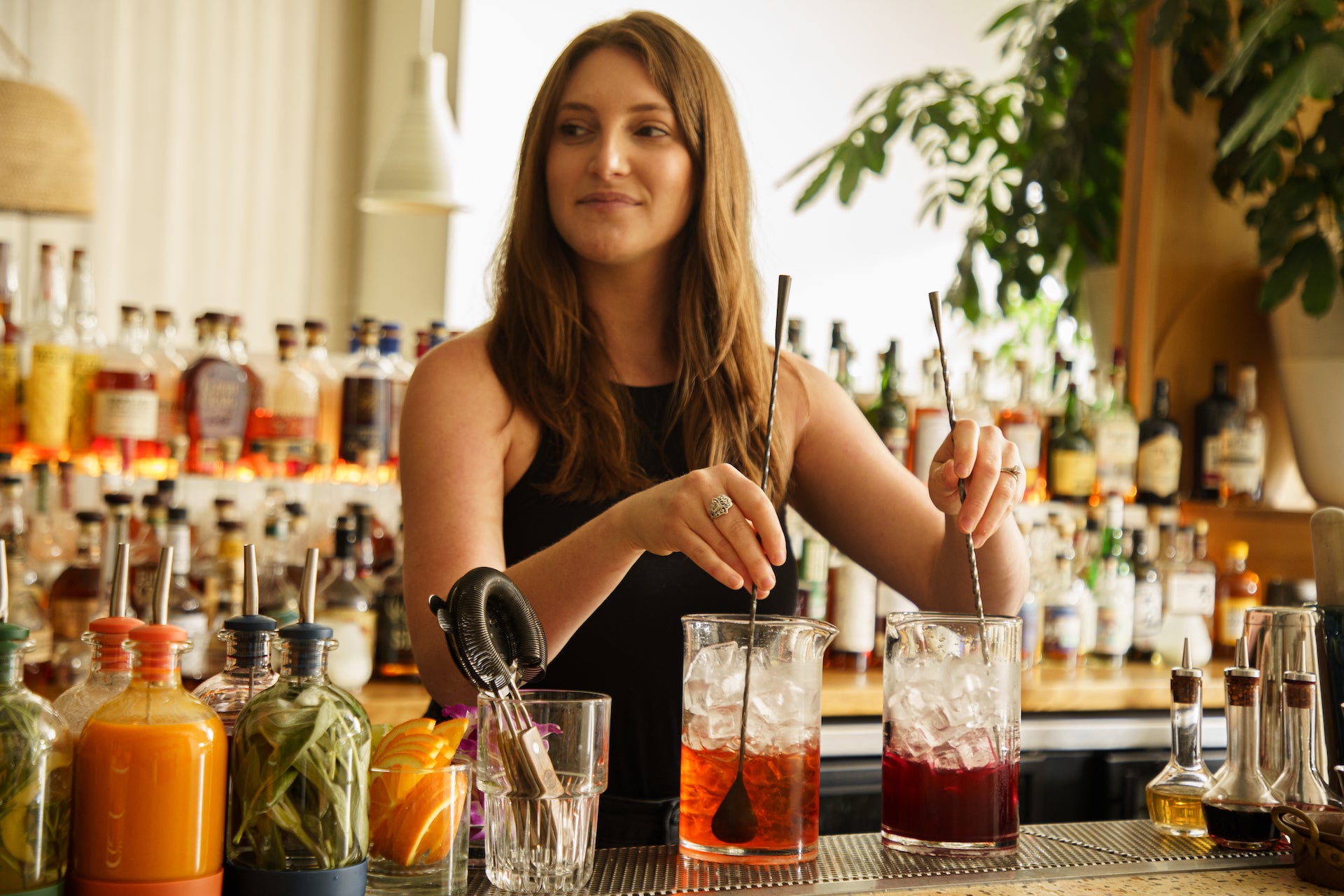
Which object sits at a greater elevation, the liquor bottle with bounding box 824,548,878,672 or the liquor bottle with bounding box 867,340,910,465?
the liquor bottle with bounding box 867,340,910,465

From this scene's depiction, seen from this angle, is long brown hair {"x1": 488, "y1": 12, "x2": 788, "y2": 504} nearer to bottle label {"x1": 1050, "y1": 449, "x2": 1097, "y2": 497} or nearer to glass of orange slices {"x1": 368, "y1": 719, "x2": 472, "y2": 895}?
glass of orange slices {"x1": 368, "y1": 719, "x2": 472, "y2": 895}

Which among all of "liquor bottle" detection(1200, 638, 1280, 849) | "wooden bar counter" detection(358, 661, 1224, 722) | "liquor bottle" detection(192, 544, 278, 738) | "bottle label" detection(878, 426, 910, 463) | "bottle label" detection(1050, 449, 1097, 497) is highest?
"bottle label" detection(878, 426, 910, 463)

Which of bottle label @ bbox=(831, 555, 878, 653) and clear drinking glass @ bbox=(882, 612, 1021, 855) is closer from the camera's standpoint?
clear drinking glass @ bbox=(882, 612, 1021, 855)

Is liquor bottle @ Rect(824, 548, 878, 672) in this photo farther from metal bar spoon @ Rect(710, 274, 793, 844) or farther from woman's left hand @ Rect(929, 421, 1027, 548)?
metal bar spoon @ Rect(710, 274, 793, 844)

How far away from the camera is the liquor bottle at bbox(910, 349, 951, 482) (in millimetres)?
2588

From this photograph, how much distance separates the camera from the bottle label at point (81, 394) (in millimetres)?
2182

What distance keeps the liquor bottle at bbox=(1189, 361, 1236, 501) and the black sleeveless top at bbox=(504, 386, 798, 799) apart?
6.13 ft

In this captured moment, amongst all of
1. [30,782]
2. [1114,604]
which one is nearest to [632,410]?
[30,782]

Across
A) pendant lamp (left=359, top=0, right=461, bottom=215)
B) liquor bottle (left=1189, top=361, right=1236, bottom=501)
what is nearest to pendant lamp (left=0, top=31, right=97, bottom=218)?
pendant lamp (left=359, top=0, right=461, bottom=215)

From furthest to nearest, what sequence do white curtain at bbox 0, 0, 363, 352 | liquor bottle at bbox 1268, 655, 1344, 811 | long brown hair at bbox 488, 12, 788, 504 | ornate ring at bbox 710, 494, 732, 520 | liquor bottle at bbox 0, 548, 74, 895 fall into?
white curtain at bbox 0, 0, 363, 352 < long brown hair at bbox 488, 12, 788, 504 < liquor bottle at bbox 1268, 655, 1344, 811 < ornate ring at bbox 710, 494, 732, 520 < liquor bottle at bbox 0, 548, 74, 895

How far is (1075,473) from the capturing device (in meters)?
2.80

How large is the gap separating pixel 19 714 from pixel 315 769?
157 millimetres

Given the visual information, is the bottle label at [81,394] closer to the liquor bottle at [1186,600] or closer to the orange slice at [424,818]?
the orange slice at [424,818]

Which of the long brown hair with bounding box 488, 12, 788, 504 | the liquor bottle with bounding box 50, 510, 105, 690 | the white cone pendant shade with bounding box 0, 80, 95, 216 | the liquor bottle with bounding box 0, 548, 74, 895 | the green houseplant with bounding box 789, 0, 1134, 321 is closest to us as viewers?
the liquor bottle with bounding box 0, 548, 74, 895
